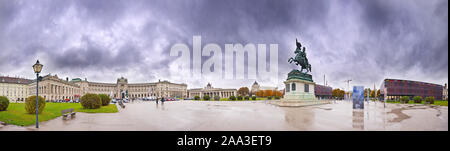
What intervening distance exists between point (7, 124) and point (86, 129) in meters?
6.02

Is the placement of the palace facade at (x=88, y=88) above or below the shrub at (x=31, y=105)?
below

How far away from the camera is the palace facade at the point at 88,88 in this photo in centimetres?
9525

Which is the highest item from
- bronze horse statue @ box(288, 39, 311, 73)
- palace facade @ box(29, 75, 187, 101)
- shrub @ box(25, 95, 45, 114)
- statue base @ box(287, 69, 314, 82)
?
bronze horse statue @ box(288, 39, 311, 73)

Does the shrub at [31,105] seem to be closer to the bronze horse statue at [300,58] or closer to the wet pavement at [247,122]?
the wet pavement at [247,122]

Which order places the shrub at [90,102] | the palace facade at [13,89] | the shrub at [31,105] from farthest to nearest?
1. the palace facade at [13,89]
2. the shrub at [90,102]
3. the shrub at [31,105]

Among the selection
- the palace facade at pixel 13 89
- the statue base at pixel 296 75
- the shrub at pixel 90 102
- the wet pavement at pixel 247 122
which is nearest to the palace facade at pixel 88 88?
the palace facade at pixel 13 89

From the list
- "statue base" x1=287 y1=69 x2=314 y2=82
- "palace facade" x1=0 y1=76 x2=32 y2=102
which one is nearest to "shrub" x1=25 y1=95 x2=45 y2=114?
"statue base" x1=287 y1=69 x2=314 y2=82

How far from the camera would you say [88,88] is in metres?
152

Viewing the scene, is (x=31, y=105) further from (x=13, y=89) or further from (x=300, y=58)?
(x=13, y=89)

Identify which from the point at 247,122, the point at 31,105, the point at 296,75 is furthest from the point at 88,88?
the point at 247,122

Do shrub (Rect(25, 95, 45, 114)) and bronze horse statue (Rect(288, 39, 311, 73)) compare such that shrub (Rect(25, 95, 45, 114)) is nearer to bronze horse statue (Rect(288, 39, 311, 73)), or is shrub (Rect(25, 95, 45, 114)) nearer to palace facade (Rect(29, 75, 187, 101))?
bronze horse statue (Rect(288, 39, 311, 73))

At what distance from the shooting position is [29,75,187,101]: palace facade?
313 ft

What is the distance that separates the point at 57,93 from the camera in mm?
101375
